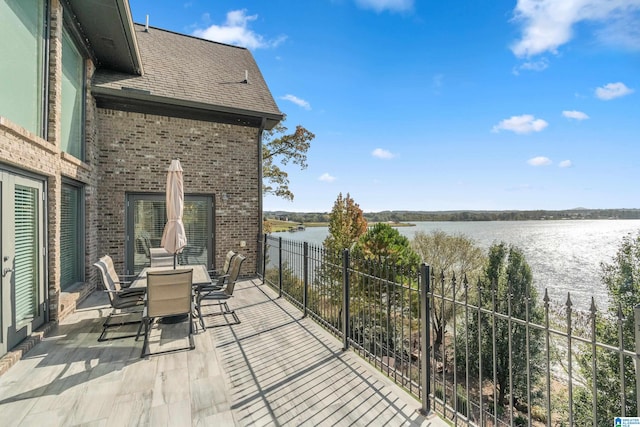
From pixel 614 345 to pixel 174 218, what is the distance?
56.2 feet

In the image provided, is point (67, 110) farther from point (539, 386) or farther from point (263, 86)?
point (539, 386)

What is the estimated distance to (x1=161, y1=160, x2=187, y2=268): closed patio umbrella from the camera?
5273 millimetres

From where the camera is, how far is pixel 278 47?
1189 cm

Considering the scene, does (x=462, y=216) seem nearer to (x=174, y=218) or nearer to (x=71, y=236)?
(x=174, y=218)

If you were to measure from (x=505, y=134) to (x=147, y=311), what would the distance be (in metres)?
25.1

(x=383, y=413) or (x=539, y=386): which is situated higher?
(x=383, y=413)

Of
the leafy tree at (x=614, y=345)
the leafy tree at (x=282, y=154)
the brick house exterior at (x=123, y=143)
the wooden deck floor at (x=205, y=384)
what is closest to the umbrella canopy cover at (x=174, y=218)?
the wooden deck floor at (x=205, y=384)

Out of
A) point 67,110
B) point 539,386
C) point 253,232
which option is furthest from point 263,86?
point 539,386

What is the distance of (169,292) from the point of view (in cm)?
404

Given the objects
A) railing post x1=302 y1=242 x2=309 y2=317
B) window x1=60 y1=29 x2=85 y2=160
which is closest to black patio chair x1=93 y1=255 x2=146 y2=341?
window x1=60 y1=29 x2=85 y2=160

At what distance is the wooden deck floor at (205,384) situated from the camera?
263 centimetres

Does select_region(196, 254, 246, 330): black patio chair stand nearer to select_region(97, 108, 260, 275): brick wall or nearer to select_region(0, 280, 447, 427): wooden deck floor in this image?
select_region(0, 280, 447, 427): wooden deck floor

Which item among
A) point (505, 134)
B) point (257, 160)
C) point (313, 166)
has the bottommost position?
point (257, 160)

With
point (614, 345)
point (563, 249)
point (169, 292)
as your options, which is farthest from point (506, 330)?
point (563, 249)
